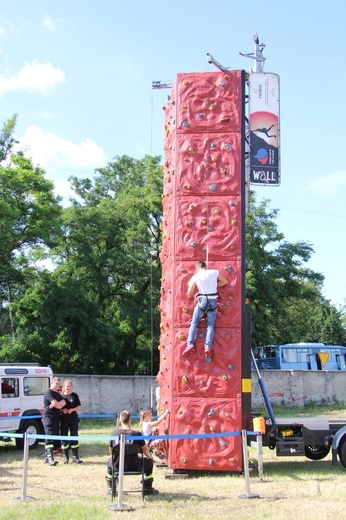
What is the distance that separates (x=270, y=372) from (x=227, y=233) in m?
18.7

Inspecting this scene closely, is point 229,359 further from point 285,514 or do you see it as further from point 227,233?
point 285,514

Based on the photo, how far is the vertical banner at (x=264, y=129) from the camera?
46.3 feet

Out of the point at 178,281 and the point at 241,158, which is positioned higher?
the point at 241,158

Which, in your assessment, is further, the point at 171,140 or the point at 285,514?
the point at 171,140

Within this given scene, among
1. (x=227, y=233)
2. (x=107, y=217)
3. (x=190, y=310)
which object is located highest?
(x=107, y=217)

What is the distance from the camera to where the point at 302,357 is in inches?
1585

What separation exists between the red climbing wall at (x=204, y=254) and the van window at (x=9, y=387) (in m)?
4.95

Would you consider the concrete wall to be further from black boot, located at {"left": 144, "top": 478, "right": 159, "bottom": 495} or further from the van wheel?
black boot, located at {"left": 144, "top": 478, "right": 159, "bottom": 495}

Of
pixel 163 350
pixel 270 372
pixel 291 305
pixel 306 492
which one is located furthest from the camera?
pixel 291 305

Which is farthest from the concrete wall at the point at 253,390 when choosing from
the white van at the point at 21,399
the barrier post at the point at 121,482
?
the barrier post at the point at 121,482

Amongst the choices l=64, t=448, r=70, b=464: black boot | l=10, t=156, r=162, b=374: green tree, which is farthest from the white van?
l=10, t=156, r=162, b=374: green tree

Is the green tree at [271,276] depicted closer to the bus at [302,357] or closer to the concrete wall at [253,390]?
the bus at [302,357]

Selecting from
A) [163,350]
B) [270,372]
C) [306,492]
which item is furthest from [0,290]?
[306,492]

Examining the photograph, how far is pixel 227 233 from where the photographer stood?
43.0ft
